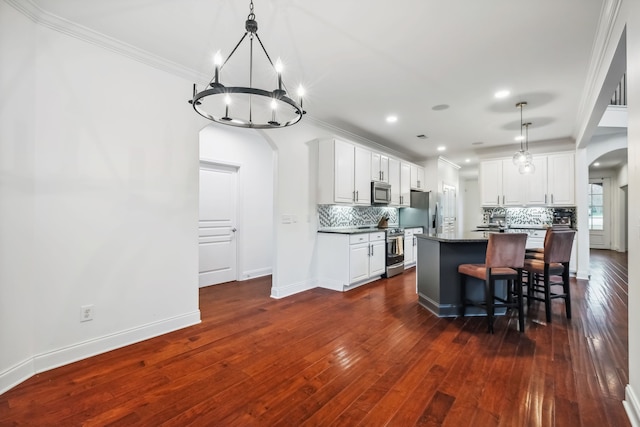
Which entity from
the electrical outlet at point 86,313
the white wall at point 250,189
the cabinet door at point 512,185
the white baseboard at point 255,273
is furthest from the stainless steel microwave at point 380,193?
the electrical outlet at point 86,313

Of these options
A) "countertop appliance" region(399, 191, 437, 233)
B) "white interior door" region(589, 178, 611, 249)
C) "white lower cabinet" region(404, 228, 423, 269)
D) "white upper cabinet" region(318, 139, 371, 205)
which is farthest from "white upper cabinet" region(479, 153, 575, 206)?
"white interior door" region(589, 178, 611, 249)

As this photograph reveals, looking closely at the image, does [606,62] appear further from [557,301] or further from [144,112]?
[144,112]

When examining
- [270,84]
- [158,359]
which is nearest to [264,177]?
[270,84]

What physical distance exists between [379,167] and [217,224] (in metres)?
3.18

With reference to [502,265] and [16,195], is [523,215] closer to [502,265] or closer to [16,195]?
[502,265]

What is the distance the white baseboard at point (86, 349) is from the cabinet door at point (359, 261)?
2341 millimetres

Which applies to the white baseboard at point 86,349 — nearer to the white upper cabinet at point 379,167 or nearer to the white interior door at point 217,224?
the white interior door at point 217,224

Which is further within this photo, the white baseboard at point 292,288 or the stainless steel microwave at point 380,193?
the stainless steel microwave at point 380,193

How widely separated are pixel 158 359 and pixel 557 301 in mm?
4867

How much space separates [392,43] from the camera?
107 inches

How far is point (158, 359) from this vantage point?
8.23 feet

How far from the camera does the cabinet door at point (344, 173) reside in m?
4.79

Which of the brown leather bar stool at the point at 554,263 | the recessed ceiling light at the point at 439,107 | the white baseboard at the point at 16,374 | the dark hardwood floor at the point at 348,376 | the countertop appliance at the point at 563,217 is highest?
the recessed ceiling light at the point at 439,107

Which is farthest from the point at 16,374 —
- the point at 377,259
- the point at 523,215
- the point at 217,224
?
the point at 523,215
